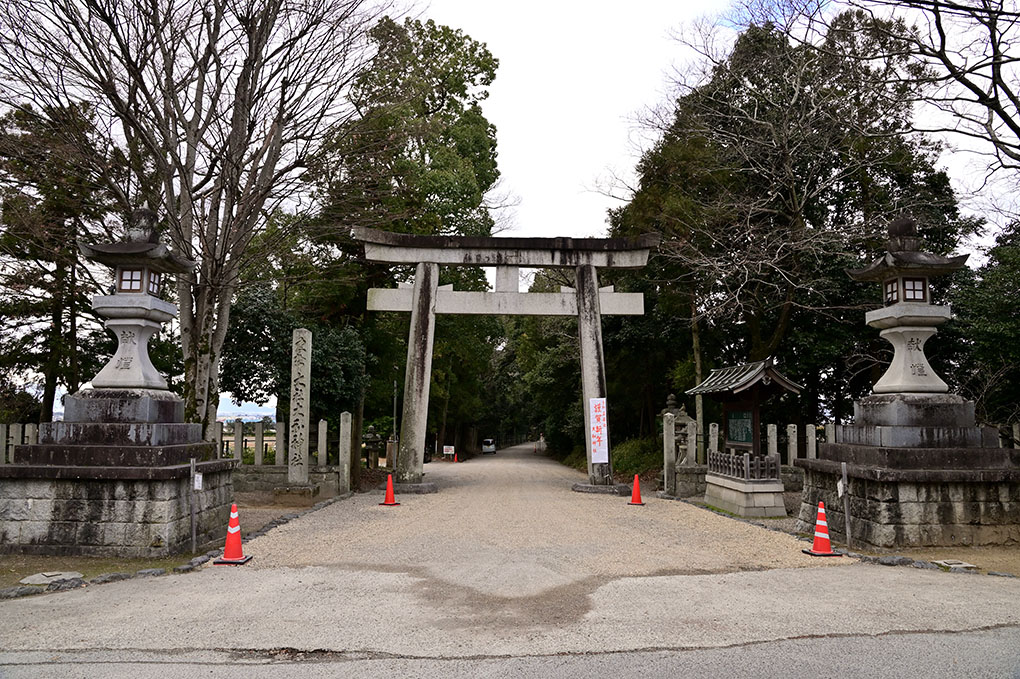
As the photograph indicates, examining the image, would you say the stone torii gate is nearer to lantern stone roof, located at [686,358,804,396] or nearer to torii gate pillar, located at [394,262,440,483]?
torii gate pillar, located at [394,262,440,483]

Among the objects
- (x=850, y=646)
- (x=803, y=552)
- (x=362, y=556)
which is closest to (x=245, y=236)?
(x=362, y=556)

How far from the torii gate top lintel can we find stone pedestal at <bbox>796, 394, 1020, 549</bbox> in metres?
8.25

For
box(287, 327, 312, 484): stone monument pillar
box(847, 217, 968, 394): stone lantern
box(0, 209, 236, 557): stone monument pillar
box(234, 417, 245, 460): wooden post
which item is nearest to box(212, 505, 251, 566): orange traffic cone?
Result: box(0, 209, 236, 557): stone monument pillar

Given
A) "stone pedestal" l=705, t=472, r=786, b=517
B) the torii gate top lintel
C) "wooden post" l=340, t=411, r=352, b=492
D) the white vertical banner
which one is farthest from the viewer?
the torii gate top lintel

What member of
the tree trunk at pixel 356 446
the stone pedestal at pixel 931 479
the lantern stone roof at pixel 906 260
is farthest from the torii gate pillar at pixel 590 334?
the stone pedestal at pixel 931 479

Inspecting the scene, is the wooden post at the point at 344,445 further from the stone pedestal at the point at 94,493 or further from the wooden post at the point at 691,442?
A: the wooden post at the point at 691,442

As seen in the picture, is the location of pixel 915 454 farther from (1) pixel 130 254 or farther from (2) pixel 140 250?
(1) pixel 130 254

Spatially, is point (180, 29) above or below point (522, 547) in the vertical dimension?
above

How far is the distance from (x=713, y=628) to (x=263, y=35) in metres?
11.3

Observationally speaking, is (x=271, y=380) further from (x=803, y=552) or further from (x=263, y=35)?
(x=803, y=552)

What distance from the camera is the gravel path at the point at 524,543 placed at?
729cm

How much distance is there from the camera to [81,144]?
11172 mm

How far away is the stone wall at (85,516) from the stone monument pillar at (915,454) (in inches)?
338

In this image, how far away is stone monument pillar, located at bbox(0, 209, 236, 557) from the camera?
7746 millimetres
